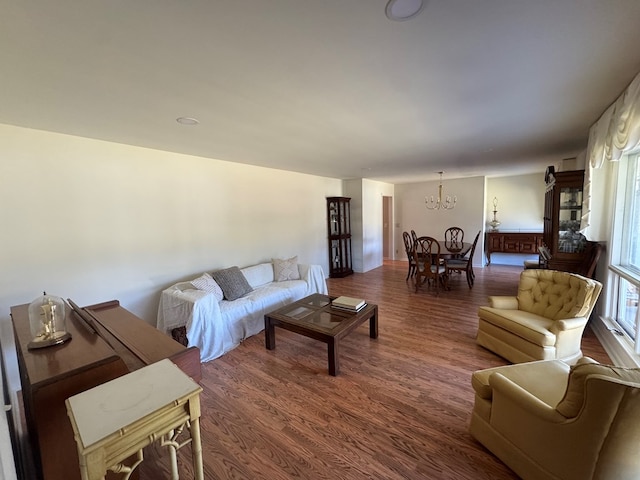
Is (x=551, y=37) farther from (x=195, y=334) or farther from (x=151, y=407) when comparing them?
(x=195, y=334)

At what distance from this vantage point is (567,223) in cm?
355

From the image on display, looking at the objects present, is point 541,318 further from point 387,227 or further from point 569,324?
point 387,227

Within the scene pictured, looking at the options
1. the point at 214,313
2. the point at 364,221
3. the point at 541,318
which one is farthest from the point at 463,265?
the point at 214,313

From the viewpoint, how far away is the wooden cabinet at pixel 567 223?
344cm

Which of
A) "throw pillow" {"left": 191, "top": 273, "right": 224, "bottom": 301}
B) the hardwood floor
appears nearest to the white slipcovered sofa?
"throw pillow" {"left": 191, "top": 273, "right": 224, "bottom": 301}

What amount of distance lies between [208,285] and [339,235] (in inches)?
143

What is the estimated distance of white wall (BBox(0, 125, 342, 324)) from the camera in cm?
235

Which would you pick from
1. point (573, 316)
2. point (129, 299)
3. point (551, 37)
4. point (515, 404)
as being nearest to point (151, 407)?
point (515, 404)

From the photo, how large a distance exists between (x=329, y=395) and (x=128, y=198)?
2958 mm

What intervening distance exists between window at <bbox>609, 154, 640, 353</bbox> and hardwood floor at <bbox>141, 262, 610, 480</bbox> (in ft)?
1.40

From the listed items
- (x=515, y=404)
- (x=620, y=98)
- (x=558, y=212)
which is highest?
(x=620, y=98)

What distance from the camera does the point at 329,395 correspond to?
224cm

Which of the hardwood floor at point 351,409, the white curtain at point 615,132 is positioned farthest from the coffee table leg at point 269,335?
the white curtain at point 615,132

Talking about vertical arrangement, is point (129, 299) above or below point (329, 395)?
above
